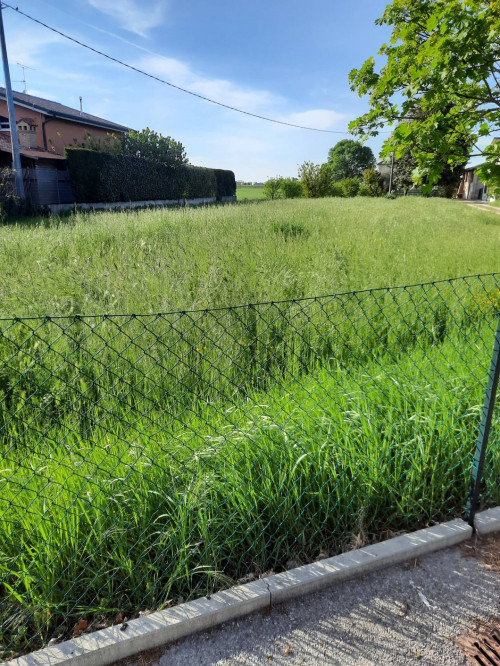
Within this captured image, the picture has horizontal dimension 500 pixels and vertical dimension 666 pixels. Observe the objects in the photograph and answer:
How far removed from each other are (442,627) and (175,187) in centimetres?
2726

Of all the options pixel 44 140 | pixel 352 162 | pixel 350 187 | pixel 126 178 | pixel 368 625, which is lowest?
pixel 368 625

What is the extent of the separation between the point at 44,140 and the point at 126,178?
7.78 metres

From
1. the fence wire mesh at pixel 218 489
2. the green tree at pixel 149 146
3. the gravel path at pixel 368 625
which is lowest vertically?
the gravel path at pixel 368 625

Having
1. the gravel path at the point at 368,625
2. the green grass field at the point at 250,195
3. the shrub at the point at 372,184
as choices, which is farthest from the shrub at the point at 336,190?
the gravel path at the point at 368,625

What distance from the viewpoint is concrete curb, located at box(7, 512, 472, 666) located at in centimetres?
149

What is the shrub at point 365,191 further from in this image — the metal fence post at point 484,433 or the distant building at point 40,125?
the metal fence post at point 484,433

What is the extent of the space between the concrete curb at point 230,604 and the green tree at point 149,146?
2757cm

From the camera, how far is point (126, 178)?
2217 cm

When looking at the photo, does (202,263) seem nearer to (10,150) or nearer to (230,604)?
(230,604)

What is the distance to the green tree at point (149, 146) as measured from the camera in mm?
27109

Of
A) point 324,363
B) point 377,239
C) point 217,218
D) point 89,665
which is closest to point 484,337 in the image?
point 324,363

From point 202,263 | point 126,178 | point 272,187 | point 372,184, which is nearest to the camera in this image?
point 202,263

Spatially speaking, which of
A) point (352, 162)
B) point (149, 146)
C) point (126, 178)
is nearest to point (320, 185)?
point (149, 146)

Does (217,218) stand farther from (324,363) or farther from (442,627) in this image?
(442,627)
